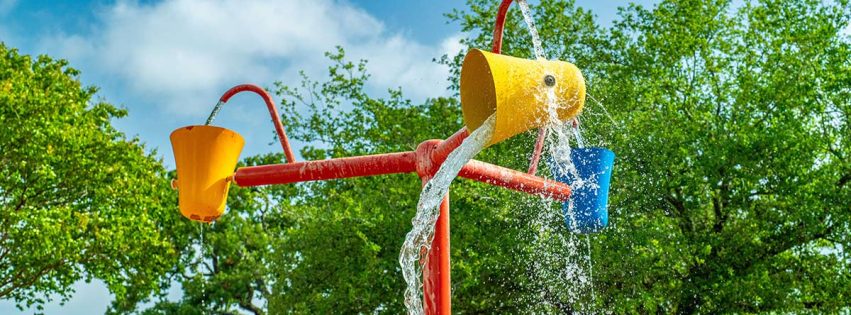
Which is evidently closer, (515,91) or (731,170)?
(515,91)

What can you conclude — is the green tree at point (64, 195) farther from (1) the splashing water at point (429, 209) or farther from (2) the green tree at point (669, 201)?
(1) the splashing water at point (429, 209)

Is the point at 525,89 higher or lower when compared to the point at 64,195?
lower

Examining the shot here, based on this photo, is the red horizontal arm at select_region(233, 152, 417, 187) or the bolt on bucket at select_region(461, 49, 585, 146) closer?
the bolt on bucket at select_region(461, 49, 585, 146)

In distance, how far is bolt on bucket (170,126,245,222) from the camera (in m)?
3.88

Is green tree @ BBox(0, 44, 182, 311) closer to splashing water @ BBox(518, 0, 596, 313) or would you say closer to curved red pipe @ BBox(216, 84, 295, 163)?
splashing water @ BBox(518, 0, 596, 313)

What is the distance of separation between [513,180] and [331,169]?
677 millimetres

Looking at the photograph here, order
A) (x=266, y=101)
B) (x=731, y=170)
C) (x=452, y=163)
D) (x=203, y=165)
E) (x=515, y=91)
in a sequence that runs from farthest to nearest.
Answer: (x=731, y=170) < (x=266, y=101) < (x=203, y=165) < (x=452, y=163) < (x=515, y=91)

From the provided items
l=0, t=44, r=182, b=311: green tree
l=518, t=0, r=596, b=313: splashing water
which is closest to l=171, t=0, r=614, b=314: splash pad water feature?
l=518, t=0, r=596, b=313: splashing water

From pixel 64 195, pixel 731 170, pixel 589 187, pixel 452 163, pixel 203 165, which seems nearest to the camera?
pixel 452 163

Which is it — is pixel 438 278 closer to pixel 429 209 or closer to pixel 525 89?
pixel 429 209

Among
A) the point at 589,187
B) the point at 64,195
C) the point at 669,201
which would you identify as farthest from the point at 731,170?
the point at 64,195

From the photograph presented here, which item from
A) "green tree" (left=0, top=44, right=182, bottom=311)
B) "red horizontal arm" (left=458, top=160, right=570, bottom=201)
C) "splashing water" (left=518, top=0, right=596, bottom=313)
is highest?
"green tree" (left=0, top=44, right=182, bottom=311)

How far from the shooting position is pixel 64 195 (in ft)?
52.6

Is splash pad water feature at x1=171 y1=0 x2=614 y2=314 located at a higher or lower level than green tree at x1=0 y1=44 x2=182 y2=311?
lower
